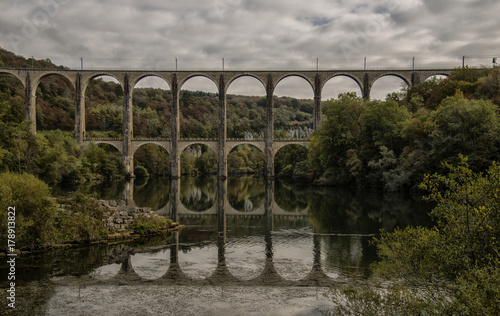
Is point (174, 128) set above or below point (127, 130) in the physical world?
above

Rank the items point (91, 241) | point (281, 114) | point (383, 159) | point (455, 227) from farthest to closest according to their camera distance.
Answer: point (281, 114) → point (383, 159) → point (91, 241) → point (455, 227)

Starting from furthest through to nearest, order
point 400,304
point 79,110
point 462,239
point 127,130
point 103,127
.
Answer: point 103,127 < point 127,130 < point 79,110 < point 462,239 < point 400,304

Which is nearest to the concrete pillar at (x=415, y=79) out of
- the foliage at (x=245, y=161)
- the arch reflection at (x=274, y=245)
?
the foliage at (x=245, y=161)

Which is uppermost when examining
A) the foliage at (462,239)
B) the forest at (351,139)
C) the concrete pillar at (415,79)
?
the concrete pillar at (415,79)

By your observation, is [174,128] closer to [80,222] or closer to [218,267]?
[80,222]

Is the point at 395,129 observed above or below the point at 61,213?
above

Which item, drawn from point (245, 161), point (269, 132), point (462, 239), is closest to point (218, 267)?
point (462, 239)

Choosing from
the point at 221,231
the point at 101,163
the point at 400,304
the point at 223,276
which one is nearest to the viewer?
the point at 400,304

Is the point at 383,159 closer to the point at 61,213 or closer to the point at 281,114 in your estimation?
the point at 61,213

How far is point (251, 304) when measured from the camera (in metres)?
8.95

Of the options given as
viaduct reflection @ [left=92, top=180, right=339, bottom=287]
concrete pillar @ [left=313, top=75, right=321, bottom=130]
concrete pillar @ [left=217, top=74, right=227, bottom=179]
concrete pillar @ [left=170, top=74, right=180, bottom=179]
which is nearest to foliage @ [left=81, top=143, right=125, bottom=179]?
concrete pillar @ [left=170, top=74, right=180, bottom=179]

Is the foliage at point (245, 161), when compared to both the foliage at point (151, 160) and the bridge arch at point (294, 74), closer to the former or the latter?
the foliage at point (151, 160)

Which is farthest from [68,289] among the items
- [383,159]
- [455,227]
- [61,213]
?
[383,159]

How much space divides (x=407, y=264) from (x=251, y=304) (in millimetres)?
3383
